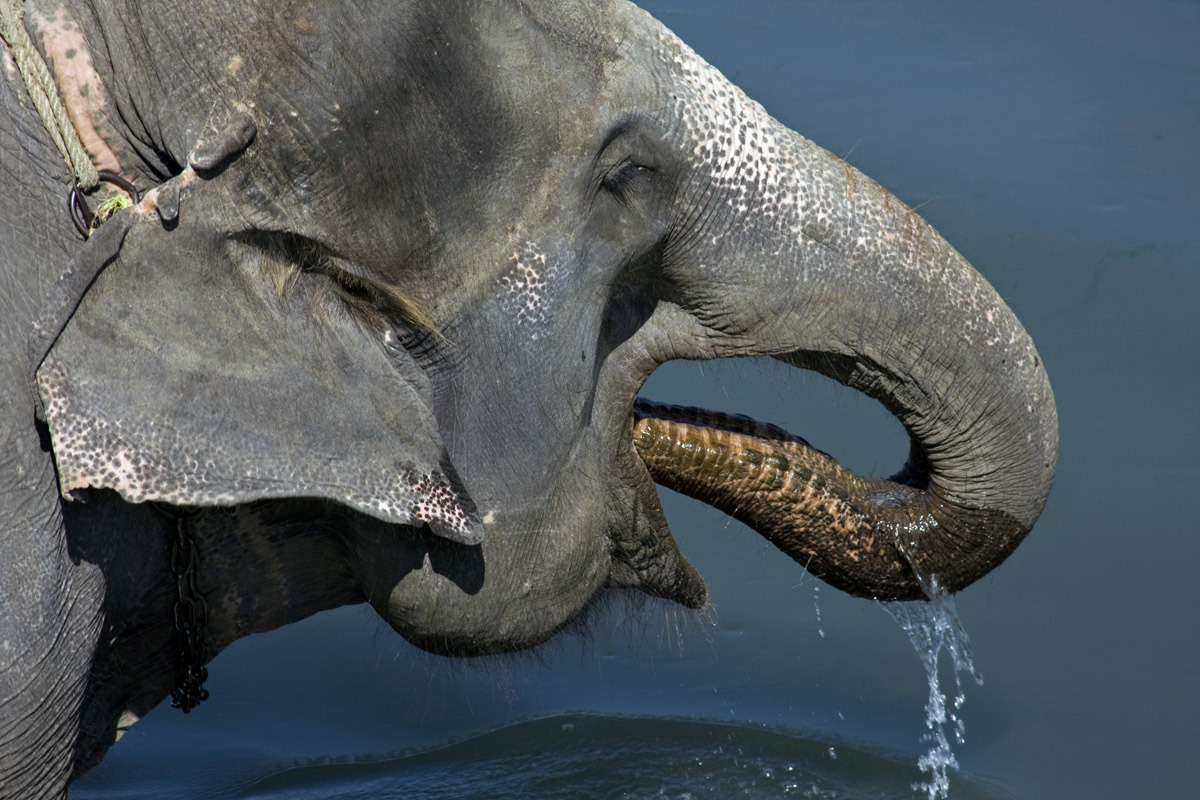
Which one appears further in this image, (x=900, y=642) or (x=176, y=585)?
(x=900, y=642)

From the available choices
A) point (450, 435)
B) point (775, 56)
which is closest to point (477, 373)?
point (450, 435)

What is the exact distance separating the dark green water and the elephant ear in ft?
4.01

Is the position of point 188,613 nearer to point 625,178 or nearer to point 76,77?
point 76,77

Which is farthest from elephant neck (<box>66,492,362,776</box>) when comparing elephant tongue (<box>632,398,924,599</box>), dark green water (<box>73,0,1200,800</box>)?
dark green water (<box>73,0,1200,800</box>)

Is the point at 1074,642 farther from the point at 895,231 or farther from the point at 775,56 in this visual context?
the point at 775,56

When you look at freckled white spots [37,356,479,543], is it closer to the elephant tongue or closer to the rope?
the rope

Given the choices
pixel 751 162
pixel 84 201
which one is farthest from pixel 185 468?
pixel 751 162

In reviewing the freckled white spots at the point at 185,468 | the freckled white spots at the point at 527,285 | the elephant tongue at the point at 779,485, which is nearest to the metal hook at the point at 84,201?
the freckled white spots at the point at 185,468

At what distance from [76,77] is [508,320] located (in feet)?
1.98

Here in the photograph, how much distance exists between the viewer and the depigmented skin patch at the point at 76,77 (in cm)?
167

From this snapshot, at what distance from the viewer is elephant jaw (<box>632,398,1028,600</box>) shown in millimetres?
2203

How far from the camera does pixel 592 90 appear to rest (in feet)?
5.98

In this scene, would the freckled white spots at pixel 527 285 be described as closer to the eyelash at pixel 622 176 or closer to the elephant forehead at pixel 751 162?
the eyelash at pixel 622 176

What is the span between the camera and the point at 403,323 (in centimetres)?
184
